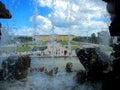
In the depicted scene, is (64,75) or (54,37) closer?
(64,75)

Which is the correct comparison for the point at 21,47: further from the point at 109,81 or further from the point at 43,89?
the point at 109,81

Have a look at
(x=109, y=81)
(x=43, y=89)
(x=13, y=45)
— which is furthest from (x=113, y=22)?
(x=13, y=45)

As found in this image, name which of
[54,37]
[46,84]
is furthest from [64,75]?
[54,37]

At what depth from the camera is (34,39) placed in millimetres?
29719

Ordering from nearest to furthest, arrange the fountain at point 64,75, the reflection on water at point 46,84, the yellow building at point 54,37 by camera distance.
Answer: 1. the reflection on water at point 46,84
2. the fountain at point 64,75
3. the yellow building at point 54,37

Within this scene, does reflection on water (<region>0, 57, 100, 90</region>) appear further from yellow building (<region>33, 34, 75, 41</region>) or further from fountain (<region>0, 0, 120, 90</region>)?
yellow building (<region>33, 34, 75, 41</region>)

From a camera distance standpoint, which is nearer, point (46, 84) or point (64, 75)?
point (46, 84)

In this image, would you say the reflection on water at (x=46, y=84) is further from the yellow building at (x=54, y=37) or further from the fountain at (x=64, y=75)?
the yellow building at (x=54, y=37)

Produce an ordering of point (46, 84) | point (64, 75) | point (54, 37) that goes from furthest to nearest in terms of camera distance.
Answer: point (54, 37) < point (64, 75) < point (46, 84)

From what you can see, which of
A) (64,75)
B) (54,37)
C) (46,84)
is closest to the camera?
(46,84)

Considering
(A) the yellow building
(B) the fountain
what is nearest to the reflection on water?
(B) the fountain

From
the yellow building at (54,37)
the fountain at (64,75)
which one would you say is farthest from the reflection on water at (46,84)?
the yellow building at (54,37)

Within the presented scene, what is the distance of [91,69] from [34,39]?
1065 cm

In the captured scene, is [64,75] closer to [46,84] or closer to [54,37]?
[46,84]
